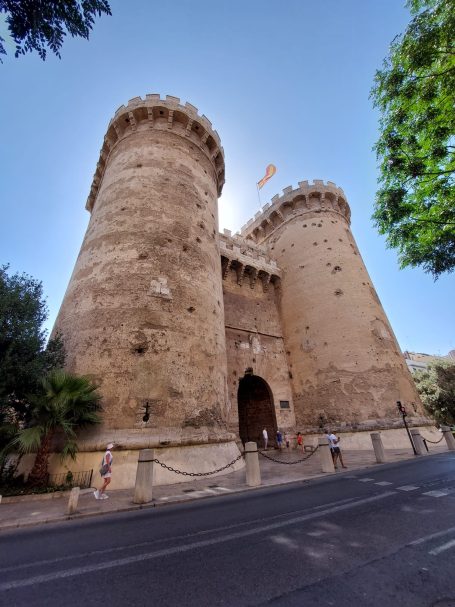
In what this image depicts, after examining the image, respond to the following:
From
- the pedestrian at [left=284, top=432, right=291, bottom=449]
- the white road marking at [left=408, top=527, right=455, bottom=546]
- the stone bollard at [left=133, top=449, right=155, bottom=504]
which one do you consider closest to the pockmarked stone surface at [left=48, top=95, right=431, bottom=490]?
the pedestrian at [left=284, top=432, right=291, bottom=449]

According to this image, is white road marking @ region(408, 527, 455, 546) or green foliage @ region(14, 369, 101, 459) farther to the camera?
green foliage @ region(14, 369, 101, 459)

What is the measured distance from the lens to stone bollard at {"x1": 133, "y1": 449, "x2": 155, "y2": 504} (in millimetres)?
5824

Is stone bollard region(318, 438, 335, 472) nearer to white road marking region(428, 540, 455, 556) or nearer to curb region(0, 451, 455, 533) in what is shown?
curb region(0, 451, 455, 533)

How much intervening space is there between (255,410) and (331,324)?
6.66 m

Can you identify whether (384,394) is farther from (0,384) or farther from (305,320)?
(0,384)

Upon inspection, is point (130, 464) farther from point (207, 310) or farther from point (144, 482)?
point (207, 310)

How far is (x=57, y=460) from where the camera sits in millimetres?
7625

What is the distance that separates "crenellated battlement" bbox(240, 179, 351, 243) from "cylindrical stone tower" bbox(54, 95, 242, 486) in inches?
340

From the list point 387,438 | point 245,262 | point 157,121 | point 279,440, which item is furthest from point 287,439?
point 157,121

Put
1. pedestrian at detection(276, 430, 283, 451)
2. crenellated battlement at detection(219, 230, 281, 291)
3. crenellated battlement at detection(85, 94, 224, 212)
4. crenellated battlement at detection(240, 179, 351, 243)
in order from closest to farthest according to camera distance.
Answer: pedestrian at detection(276, 430, 283, 451) → crenellated battlement at detection(85, 94, 224, 212) → crenellated battlement at detection(219, 230, 281, 291) → crenellated battlement at detection(240, 179, 351, 243)

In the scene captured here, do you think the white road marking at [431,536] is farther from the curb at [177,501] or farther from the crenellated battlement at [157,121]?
the crenellated battlement at [157,121]

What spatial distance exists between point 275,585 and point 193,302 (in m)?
9.13

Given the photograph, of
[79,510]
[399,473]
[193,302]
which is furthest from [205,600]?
[193,302]

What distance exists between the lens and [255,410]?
1662cm
